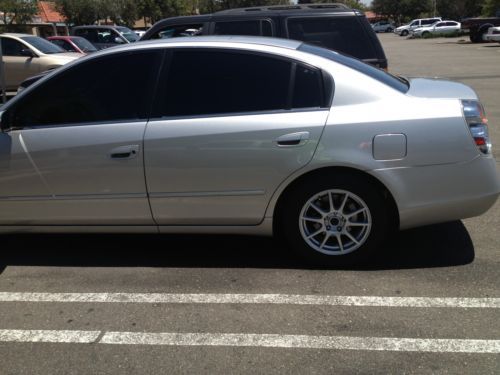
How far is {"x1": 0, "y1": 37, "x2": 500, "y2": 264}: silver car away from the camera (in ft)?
12.3

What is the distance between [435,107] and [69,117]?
267cm

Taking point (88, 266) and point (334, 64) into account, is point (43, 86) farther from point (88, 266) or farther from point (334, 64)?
point (334, 64)

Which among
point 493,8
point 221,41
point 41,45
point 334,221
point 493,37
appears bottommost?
point 493,37

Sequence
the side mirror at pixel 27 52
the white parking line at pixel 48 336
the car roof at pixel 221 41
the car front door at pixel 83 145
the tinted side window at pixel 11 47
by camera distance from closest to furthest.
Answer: the white parking line at pixel 48 336 → the car front door at pixel 83 145 → the car roof at pixel 221 41 → the side mirror at pixel 27 52 → the tinted side window at pixel 11 47

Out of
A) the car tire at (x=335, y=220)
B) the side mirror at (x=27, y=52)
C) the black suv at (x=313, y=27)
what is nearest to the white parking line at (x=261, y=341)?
the car tire at (x=335, y=220)

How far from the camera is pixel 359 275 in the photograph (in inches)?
155

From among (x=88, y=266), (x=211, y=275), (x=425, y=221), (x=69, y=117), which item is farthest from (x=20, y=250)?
(x=425, y=221)

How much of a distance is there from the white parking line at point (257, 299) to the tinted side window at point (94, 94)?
1.28 metres

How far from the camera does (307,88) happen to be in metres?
3.89

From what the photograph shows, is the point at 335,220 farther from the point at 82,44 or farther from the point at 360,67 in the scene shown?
the point at 82,44

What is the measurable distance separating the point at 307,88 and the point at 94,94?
159 centimetres

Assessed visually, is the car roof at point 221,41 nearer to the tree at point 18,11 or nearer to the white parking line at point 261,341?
the white parking line at point 261,341

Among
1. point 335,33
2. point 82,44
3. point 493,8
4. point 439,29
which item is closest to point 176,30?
point 335,33

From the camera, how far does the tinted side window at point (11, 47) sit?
13.4 meters
